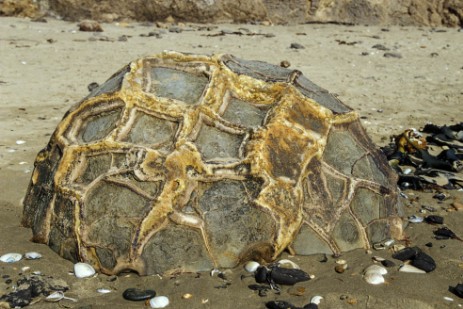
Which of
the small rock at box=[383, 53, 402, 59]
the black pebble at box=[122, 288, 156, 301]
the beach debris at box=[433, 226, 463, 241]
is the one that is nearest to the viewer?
the black pebble at box=[122, 288, 156, 301]

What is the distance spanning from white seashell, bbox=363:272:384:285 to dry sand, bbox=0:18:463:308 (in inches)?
1.5

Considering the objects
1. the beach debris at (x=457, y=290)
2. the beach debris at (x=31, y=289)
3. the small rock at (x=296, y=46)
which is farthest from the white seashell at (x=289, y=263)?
the small rock at (x=296, y=46)

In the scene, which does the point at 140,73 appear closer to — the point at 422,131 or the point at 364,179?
the point at 364,179

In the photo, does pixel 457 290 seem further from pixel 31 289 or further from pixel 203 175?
pixel 31 289

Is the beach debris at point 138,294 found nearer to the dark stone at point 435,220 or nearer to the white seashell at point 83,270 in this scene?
the white seashell at point 83,270

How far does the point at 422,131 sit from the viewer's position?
597 cm

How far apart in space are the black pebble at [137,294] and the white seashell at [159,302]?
0.11 feet

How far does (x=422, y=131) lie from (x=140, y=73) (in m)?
3.37

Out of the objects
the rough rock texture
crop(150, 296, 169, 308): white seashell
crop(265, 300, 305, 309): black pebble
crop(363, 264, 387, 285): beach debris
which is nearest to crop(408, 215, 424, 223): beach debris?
crop(363, 264, 387, 285): beach debris

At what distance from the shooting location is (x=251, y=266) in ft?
10.1

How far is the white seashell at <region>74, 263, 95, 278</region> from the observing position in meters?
3.06

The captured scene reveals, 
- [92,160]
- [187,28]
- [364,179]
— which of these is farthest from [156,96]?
[187,28]

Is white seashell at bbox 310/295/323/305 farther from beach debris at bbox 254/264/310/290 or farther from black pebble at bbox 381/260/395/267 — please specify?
black pebble at bbox 381/260/395/267

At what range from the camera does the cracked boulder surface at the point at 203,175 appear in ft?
10.0
